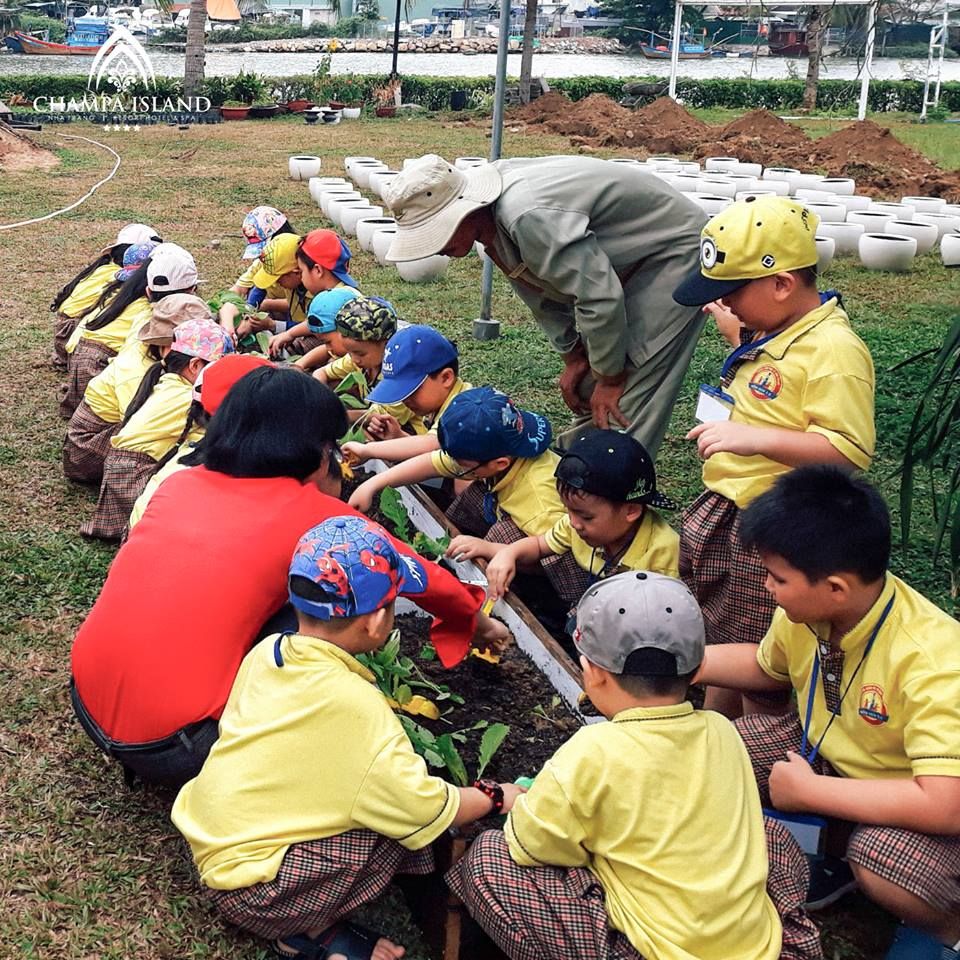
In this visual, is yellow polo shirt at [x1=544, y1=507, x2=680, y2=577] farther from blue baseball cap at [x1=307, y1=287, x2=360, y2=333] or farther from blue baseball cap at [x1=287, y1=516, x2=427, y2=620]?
blue baseball cap at [x1=307, y1=287, x2=360, y2=333]

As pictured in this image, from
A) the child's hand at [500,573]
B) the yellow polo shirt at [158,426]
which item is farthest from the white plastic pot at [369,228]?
the child's hand at [500,573]

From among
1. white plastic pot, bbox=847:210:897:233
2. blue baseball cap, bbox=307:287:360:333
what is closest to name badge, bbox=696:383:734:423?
blue baseball cap, bbox=307:287:360:333

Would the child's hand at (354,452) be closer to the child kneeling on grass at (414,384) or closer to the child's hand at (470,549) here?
the child kneeling on grass at (414,384)

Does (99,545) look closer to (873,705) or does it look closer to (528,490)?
(528,490)

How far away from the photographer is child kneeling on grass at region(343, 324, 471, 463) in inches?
145

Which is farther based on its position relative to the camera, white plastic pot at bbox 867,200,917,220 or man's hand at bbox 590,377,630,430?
white plastic pot at bbox 867,200,917,220

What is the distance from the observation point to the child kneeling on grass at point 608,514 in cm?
282

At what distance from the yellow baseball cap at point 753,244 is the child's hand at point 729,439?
13.6 inches

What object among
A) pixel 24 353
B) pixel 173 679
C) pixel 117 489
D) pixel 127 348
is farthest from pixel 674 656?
pixel 24 353

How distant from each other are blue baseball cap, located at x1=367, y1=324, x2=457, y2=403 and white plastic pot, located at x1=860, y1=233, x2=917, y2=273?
253 inches

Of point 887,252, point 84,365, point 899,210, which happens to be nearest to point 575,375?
point 84,365

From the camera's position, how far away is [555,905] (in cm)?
195

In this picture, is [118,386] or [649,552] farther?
[118,386]

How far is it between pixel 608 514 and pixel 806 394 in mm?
591
